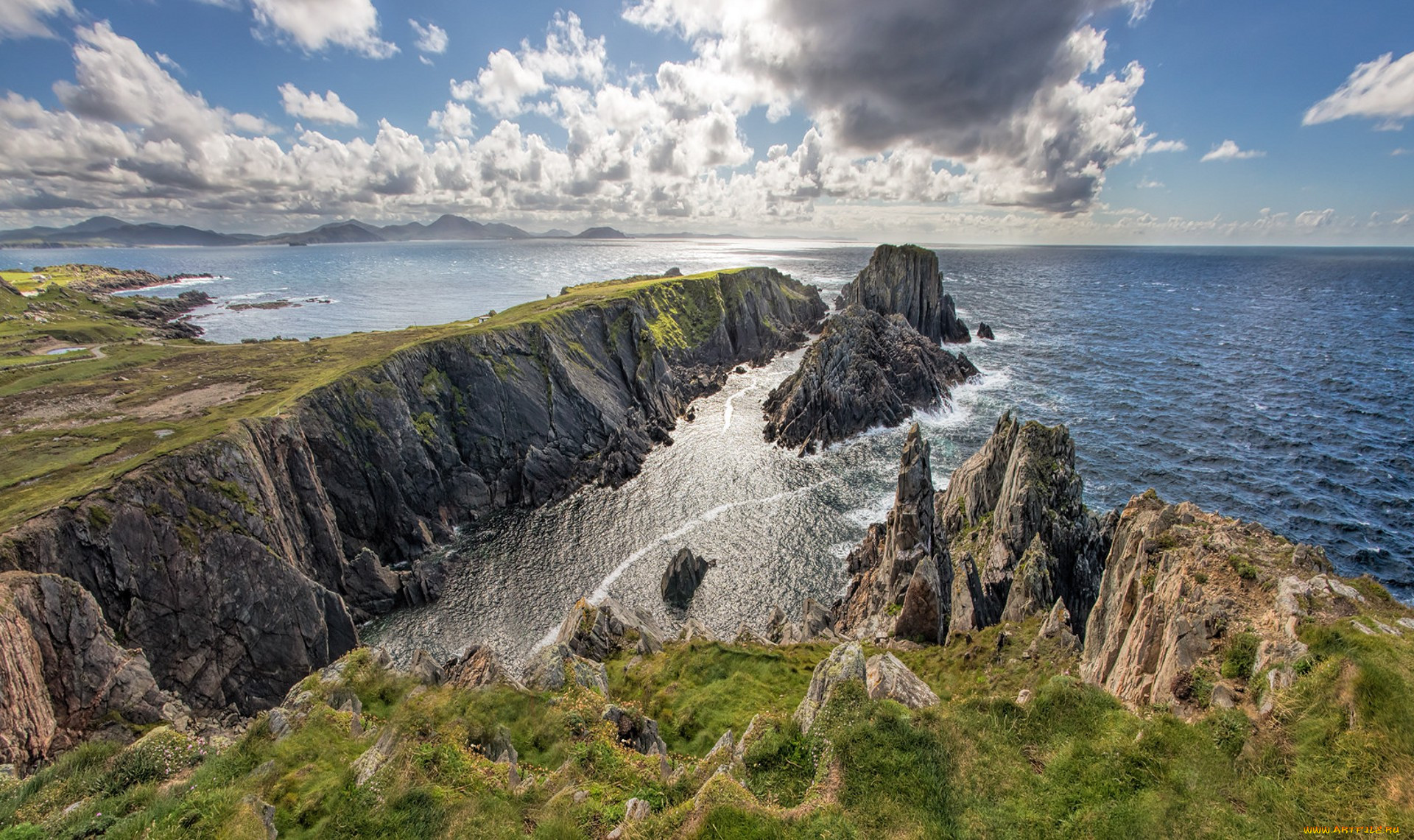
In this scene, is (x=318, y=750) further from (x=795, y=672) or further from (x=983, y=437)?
(x=983, y=437)

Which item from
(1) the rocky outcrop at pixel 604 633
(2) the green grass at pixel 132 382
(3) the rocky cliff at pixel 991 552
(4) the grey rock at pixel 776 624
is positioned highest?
(2) the green grass at pixel 132 382

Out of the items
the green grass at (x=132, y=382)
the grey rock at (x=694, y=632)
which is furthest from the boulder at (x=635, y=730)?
the green grass at (x=132, y=382)

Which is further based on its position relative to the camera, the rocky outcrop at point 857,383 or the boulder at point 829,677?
the rocky outcrop at point 857,383

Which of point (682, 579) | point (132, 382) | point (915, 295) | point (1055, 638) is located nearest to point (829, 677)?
point (1055, 638)

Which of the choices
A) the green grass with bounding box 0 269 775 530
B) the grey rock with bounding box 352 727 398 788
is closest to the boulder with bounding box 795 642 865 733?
the grey rock with bounding box 352 727 398 788

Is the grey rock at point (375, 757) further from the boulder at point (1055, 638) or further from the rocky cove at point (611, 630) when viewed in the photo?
the boulder at point (1055, 638)

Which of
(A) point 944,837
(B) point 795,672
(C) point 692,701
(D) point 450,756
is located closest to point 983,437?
(B) point 795,672
